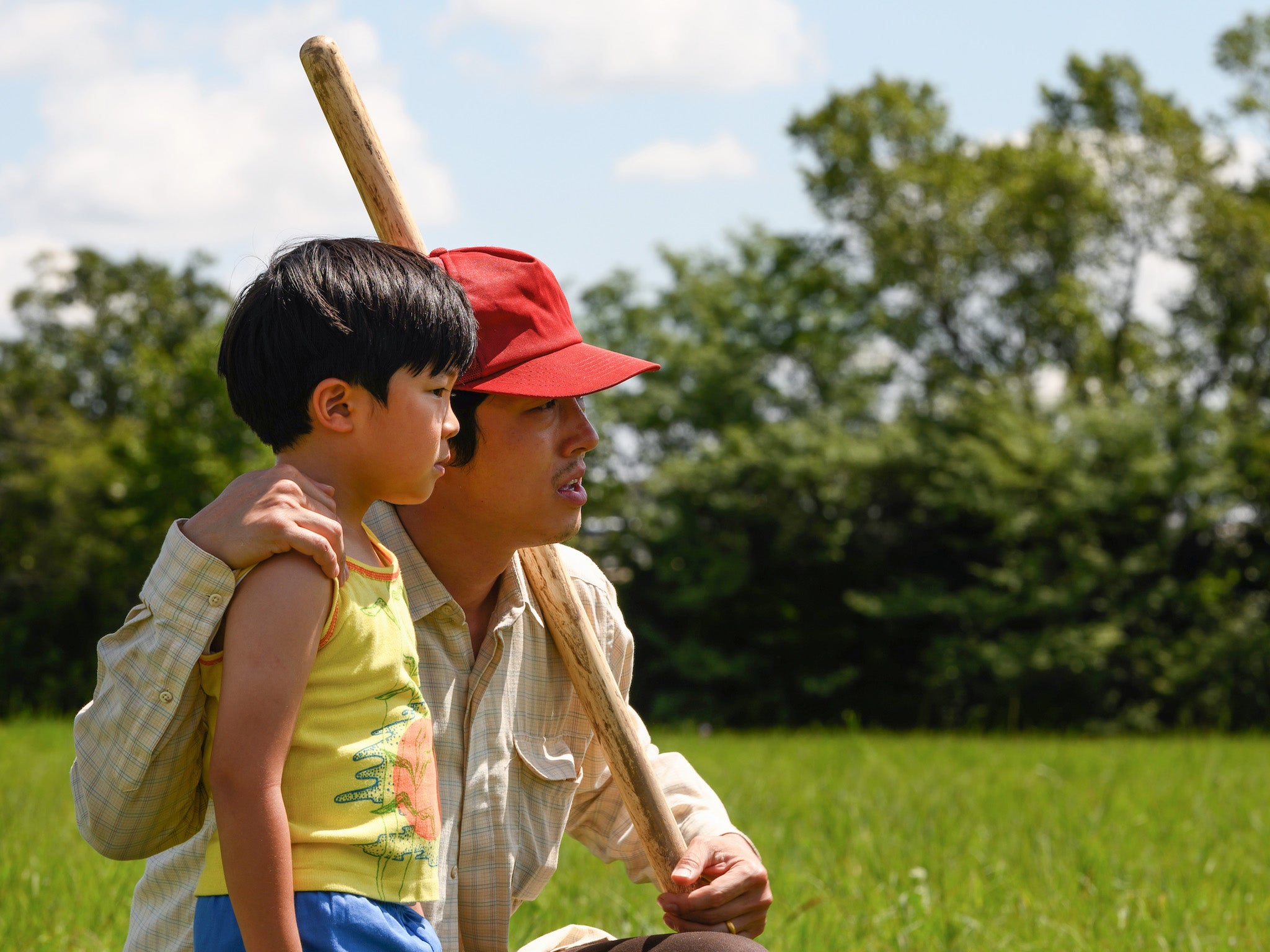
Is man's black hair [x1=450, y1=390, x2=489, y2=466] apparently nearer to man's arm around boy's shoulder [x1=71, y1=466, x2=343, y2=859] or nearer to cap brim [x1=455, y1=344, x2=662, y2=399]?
cap brim [x1=455, y1=344, x2=662, y2=399]

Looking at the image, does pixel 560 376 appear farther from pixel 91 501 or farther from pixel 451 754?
pixel 91 501

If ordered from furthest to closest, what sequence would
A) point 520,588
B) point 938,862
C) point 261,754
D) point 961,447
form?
point 961,447 < point 938,862 < point 520,588 < point 261,754

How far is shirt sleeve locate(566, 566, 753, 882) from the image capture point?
7.83 feet

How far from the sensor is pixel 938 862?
4816 millimetres

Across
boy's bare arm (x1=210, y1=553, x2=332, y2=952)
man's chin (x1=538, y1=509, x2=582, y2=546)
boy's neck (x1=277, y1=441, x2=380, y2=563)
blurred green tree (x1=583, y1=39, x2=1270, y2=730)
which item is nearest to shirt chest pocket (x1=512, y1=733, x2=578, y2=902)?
man's chin (x1=538, y1=509, x2=582, y2=546)

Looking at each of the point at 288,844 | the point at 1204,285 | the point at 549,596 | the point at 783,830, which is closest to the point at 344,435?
the point at 288,844

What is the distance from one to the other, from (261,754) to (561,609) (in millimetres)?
833

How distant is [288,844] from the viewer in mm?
1499

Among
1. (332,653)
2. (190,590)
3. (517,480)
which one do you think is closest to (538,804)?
(517,480)

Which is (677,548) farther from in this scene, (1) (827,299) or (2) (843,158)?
(2) (843,158)

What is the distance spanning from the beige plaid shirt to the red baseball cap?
0.33 meters

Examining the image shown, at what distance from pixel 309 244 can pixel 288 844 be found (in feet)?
2.35

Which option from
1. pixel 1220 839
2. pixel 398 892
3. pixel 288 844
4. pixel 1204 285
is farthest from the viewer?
pixel 1204 285

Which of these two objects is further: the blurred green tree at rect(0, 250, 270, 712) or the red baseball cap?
the blurred green tree at rect(0, 250, 270, 712)
